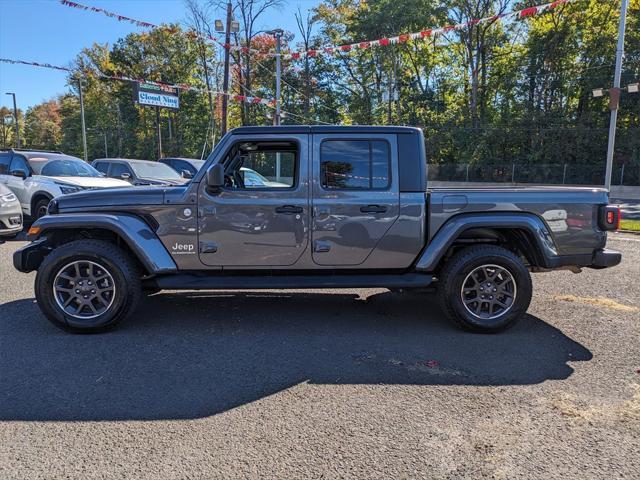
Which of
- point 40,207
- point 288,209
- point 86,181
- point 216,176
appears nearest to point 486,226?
point 288,209

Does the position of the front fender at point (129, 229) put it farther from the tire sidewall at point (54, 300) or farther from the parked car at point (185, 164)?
the parked car at point (185, 164)

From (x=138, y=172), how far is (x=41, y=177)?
3233 mm

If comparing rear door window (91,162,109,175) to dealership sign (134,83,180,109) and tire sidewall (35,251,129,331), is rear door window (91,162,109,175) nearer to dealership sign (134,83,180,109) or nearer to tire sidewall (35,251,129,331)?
tire sidewall (35,251,129,331)

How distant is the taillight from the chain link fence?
27.8 metres

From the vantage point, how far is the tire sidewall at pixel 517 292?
442 cm

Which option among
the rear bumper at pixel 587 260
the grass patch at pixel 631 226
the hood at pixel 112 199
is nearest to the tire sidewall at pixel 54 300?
the hood at pixel 112 199

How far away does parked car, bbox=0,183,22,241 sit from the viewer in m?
8.87

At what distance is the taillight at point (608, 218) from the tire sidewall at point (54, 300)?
459 centimetres

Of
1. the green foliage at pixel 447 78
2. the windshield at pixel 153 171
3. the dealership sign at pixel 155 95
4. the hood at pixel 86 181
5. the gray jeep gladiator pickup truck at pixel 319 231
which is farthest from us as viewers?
the green foliage at pixel 447 78

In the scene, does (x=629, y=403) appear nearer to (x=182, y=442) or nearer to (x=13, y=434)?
(x=182, y=442)

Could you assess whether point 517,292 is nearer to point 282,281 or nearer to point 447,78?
point 282,281

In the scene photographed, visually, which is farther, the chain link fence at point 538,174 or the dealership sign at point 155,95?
the chain link fence at point 538,174

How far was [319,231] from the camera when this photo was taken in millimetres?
4461

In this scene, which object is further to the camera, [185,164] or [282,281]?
[185,164]
